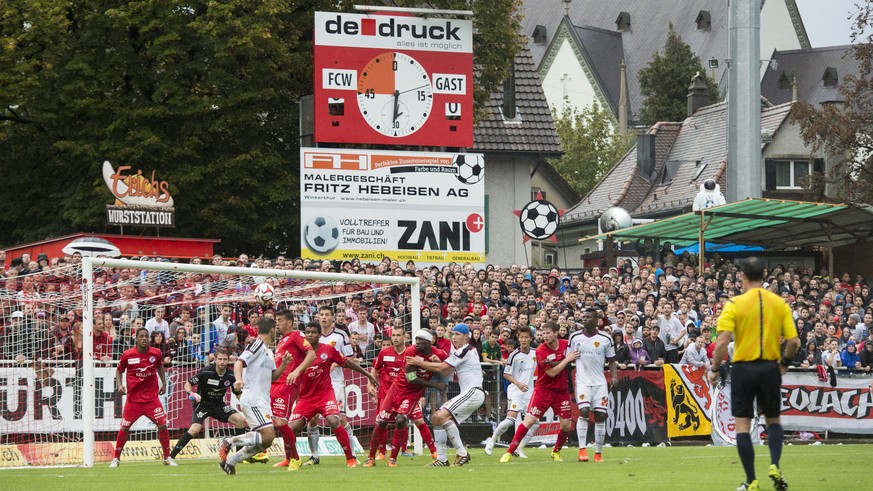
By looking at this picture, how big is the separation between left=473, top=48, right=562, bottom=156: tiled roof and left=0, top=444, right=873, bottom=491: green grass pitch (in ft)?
96.7

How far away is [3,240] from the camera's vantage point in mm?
40750

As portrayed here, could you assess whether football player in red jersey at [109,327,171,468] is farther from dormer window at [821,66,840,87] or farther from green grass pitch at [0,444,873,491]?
dormer window at [821,66,840,87]

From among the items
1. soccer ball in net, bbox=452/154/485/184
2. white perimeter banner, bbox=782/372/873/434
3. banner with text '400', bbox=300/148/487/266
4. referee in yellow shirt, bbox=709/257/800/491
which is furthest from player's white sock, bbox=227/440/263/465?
soccer ball in net, bbox=452/154/485/184

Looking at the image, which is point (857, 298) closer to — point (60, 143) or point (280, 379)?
point (280, 379)

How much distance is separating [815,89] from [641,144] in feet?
110

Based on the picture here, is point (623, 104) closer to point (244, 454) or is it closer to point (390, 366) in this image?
point (390, 366)

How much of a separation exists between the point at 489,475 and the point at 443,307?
418 inches

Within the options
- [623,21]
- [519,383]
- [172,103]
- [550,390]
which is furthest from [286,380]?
[623,21]

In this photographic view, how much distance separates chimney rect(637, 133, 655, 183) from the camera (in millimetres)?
74312

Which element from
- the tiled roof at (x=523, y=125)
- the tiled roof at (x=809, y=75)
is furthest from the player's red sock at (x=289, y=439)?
the tiled roof at (x=809, y=75)

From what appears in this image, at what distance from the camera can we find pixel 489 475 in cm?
1647

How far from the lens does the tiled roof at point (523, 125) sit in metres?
50.1

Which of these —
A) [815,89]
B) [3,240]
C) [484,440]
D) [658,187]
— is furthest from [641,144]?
[484,440]

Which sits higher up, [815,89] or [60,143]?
[815,89]
